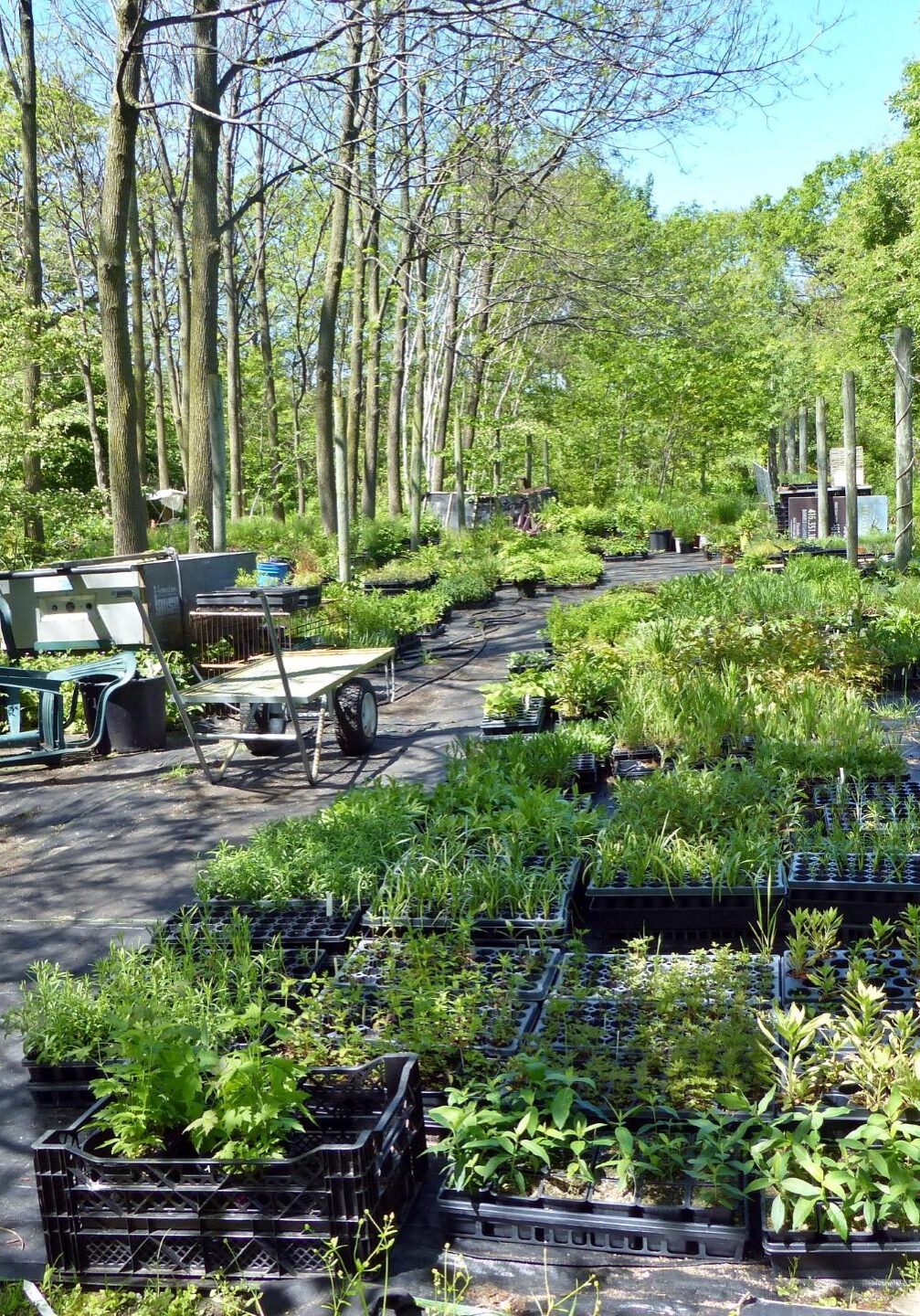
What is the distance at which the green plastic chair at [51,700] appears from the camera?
26.2 ft

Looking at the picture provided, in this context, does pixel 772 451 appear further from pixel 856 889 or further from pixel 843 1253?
pixel 843 1253

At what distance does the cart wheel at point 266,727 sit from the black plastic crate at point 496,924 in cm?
371

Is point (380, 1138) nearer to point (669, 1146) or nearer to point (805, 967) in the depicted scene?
point (669, 1146)

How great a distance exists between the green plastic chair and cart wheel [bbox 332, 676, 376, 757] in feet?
5.21

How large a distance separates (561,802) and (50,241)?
34.1 meters

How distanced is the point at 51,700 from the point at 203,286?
7668 mm

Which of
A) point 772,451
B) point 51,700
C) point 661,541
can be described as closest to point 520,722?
point 51,700

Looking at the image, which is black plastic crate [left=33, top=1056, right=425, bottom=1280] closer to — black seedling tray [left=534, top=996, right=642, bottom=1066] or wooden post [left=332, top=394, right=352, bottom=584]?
black seedling tray [left=534, top=996, right=642, bottom=1066]

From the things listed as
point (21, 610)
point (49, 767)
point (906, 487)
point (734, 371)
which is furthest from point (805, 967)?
point (734, 371)

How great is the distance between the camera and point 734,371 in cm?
3438

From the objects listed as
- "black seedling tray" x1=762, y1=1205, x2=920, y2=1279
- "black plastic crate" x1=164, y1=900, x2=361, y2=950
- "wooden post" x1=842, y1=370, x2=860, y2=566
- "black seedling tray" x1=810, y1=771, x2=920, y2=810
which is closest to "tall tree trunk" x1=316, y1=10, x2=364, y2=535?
"wooden post" x1=842, y1=370, x2=860, y2=566

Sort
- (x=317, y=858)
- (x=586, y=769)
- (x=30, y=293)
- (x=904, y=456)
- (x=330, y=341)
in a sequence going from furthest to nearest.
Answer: (x=330, y=341), (x=30, y=293), (x=904, y=456), (x=586, y=769), (x=317, y=858)

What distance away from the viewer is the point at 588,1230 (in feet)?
9.72

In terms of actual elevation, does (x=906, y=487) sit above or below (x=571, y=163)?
below
